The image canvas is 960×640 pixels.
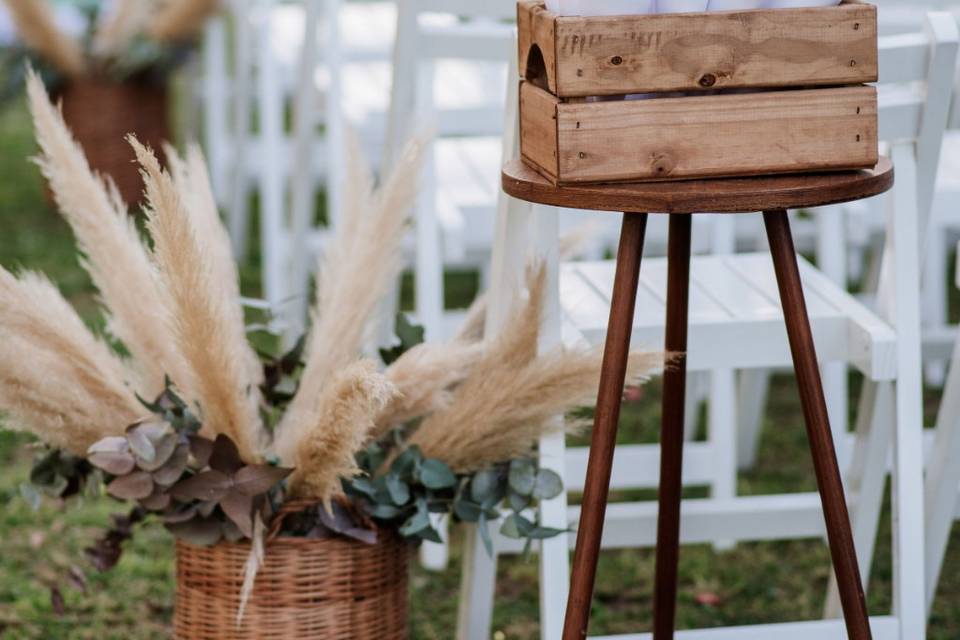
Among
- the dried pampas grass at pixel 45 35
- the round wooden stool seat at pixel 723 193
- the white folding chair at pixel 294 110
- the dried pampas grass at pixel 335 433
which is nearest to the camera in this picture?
the round wooden stool seat at pixel 723 193

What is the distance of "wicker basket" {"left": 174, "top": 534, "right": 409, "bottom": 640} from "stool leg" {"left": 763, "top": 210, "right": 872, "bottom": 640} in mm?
522

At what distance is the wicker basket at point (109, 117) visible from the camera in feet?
14.3

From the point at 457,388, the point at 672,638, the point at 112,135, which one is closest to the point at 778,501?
the point at 672,638

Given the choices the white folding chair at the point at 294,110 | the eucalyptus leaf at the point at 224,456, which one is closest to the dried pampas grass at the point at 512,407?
the eucalyptus leaf at the point at 224,456

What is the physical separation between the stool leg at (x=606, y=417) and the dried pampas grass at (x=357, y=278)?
34 cm

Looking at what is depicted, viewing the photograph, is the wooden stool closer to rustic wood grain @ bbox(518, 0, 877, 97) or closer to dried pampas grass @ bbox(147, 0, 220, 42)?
rustic wood grain @ bbox(518, 0, 877, 97)

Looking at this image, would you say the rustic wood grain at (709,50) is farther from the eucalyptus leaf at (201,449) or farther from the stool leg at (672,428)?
the eucalyptus leaf at (201,449)

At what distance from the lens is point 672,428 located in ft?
5.21

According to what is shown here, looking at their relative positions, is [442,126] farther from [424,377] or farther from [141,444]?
[141,444]

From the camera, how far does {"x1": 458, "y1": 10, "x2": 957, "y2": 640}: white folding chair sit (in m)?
1.58

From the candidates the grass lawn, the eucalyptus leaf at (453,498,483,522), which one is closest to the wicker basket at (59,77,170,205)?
the grass lawn

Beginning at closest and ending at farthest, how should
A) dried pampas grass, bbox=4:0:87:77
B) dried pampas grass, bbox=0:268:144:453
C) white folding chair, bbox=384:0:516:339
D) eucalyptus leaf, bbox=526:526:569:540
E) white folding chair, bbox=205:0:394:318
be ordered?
1. dried pampas grass, bbox=0:268:144:453
2. eucalyptus leaf, bbox=526:526:569:540
3. white folding chair, bbox=384:0:516:339
4. white folding chair, bbox=205:0:394:318
5. dried pampas grass, bbox=4:0:87:77

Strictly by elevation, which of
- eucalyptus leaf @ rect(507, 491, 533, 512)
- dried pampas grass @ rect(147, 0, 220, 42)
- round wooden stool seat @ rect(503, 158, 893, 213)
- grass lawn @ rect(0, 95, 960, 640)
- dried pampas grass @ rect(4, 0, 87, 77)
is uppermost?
dried pampas grass @ rect(147, 0, 220, 42)

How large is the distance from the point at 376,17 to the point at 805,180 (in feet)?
9.13
